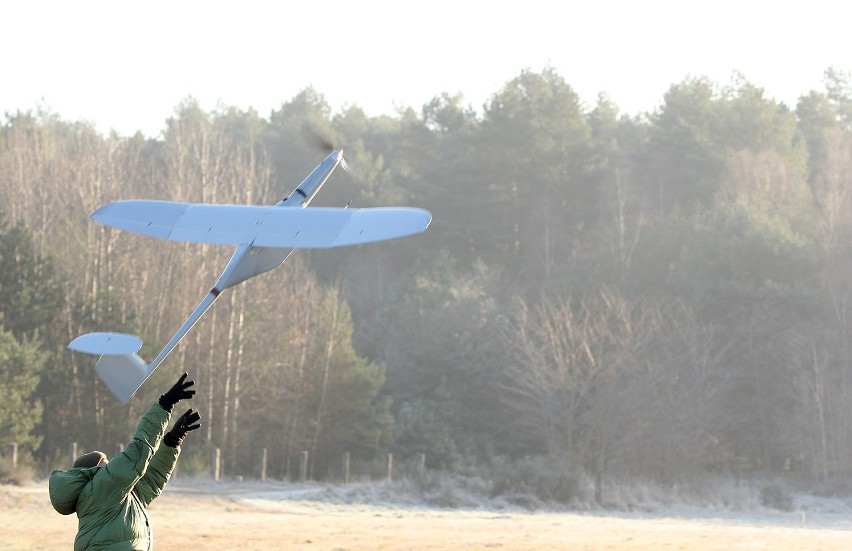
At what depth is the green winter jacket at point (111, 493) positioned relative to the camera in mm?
7699

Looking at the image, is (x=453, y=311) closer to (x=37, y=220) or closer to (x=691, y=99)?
(x=37, y=220)

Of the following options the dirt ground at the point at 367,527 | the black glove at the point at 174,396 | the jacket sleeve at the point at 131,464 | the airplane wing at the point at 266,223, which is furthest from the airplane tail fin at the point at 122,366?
the dirt ground at the point at 367,527

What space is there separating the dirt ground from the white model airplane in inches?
434

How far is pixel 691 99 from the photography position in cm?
7525

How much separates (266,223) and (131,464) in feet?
10.5

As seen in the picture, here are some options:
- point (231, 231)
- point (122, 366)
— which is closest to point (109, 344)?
point (122, 366)

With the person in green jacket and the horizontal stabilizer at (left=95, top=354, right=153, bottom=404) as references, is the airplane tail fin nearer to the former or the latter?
the horizontal stabilizer at (left=95, top=354, right=153, bottom=404)

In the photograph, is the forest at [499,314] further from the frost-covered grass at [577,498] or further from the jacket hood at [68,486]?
the jacket hood at [68,486]

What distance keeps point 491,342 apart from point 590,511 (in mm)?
15557

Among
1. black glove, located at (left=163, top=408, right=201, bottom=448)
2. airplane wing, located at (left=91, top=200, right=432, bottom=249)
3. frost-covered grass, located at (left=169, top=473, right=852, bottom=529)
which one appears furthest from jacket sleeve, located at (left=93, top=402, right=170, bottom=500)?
frost-covered grass, located at (left=169, top=473, right=852, bottom=529)

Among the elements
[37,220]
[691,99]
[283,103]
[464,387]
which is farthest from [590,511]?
[283,103]

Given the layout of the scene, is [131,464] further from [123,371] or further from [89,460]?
[123,371]

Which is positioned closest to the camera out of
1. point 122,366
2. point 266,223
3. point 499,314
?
point 266,223

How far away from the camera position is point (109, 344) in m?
10.6
